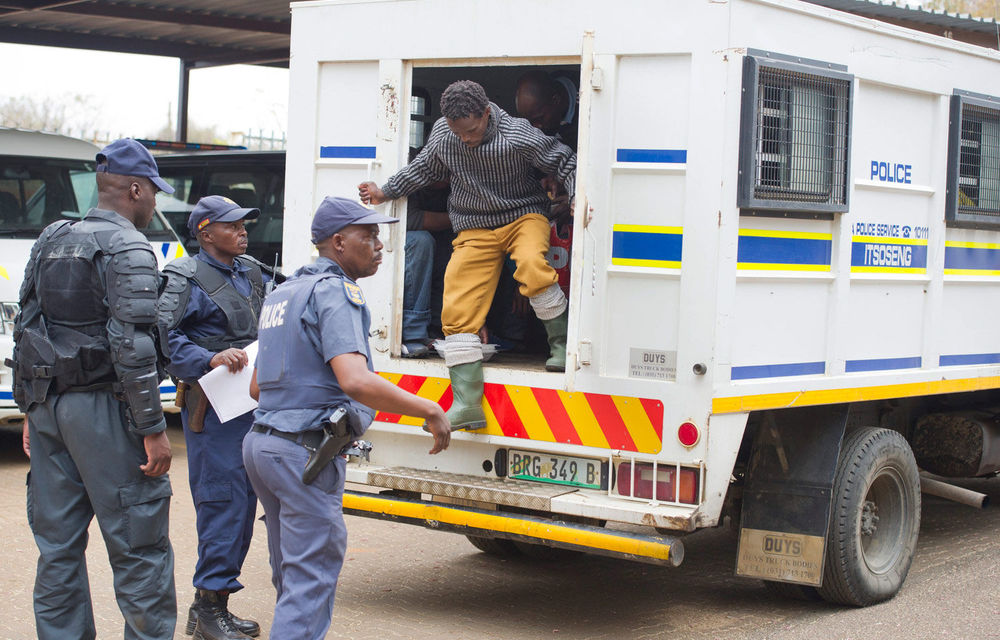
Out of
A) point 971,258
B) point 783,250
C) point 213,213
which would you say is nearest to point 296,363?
point 213,213

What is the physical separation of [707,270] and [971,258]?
2.44 meters

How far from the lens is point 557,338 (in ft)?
19.1

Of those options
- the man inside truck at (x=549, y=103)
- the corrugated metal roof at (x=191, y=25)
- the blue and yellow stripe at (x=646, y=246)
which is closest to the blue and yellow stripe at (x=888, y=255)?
the blue and yellow stripe at (x=646, y=246)

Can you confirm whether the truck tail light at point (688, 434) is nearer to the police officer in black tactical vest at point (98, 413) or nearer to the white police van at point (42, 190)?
the police officer in black tactical vest at point (98, 413)

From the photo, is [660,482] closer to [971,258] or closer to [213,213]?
[213,213]

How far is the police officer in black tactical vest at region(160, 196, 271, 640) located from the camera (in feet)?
17.3

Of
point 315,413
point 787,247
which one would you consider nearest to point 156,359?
point 315,413

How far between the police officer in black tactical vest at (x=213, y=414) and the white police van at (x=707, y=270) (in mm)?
753

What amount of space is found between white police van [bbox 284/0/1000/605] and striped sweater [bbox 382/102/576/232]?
0.17m

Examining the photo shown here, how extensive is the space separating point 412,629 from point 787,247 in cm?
243

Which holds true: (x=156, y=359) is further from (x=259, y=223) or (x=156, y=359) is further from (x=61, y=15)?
(x=61, y=15)

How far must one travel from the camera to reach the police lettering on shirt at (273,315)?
421cm

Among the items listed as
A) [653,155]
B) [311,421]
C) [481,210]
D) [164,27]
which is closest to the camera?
[311,421]

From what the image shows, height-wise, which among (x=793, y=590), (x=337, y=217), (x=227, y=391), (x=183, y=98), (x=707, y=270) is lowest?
(x=793, y=590)
